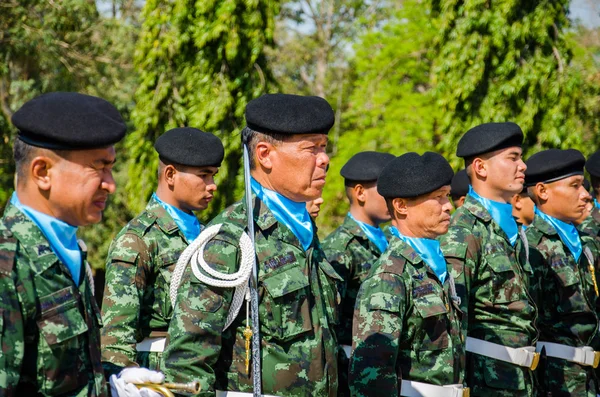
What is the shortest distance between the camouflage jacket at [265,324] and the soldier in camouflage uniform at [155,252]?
827 mm

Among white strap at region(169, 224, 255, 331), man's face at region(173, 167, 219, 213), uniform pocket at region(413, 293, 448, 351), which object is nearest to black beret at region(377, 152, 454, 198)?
uniform pocket at region(413, 293, 448, 351)

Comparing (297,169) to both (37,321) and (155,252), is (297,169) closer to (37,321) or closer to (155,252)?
(37,321)

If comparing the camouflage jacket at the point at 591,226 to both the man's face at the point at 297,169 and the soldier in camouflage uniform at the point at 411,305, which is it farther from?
the man's face at the point at 297,169

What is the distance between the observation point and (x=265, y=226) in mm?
3240

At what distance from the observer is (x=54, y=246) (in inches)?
97.5

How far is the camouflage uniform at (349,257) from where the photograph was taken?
5.52 m

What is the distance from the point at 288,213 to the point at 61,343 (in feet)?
4.06

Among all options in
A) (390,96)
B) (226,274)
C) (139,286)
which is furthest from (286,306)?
(390,96)

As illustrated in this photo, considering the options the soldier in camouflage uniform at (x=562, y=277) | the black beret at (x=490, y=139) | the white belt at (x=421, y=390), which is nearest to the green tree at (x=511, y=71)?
the soldier in camouflage uniform at (x=562, y=277)

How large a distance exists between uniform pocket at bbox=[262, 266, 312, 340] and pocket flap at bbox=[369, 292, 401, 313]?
1.94ft

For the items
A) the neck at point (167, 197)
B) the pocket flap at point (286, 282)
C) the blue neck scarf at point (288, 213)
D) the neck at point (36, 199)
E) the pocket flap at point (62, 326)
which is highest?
the neck at point (36, 199)

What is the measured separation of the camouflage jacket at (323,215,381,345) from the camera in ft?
18.6

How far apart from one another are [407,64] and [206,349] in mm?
19856

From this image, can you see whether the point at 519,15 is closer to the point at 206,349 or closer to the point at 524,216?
the point at 524,216
